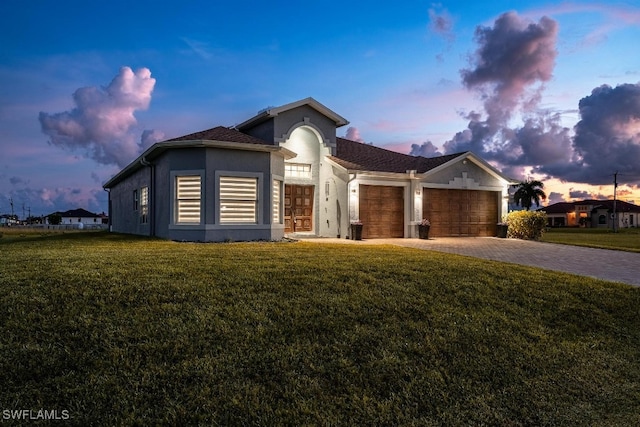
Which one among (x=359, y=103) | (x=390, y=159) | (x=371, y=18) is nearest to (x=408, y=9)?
(x=371, y=18)

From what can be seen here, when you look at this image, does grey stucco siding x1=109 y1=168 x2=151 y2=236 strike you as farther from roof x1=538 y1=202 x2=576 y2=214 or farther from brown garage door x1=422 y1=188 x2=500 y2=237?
roof x1=538 y1=202 x2=576 y2=214

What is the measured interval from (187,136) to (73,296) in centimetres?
1051

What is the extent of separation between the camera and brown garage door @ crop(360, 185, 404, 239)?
18141 millimetres

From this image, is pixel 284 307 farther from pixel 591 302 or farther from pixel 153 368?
pixel 591 302

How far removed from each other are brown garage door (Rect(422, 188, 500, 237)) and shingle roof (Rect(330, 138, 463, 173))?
150 cm

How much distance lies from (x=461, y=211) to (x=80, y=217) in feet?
343

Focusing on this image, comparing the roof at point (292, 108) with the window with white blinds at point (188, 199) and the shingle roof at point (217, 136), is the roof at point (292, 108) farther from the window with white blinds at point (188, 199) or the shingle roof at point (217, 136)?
the window with white blinds at point (188, 199)

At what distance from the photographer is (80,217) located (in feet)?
337

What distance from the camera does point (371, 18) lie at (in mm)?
13859

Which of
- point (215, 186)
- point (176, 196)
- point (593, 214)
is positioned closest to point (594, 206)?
point (593, 214)

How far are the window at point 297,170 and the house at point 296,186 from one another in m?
0.04

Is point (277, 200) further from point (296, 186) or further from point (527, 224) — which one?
point (527, 224)

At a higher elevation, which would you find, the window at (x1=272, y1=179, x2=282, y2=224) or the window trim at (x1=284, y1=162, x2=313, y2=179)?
the window trim at (x1=284, y1=162, x2=313, y2=179)

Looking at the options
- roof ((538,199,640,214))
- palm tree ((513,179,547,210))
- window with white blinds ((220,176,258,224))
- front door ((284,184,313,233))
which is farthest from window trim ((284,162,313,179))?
roof ((538,199,640,214))
